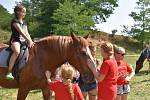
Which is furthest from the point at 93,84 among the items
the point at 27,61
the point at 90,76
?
the point at 27,61

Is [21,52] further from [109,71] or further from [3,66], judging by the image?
[109,71]

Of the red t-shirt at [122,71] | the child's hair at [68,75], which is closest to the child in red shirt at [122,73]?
the red t-shirt at [122,71]

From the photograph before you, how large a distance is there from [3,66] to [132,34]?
208 feet

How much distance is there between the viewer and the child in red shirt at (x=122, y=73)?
753 cm

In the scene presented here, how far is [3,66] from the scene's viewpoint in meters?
8.34

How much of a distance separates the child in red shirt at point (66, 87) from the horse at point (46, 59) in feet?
6.01

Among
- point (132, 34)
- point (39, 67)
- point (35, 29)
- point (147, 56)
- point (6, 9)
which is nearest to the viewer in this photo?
point (39, 67)

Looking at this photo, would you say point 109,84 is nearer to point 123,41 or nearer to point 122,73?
point 122,73

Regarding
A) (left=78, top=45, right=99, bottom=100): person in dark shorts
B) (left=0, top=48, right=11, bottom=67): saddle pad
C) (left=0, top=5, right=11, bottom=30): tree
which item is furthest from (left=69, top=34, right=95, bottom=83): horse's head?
(left=0, top=5, right=11, bottom=30): tree

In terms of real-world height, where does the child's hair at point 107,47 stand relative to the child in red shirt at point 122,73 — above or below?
above

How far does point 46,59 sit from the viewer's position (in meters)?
8.07

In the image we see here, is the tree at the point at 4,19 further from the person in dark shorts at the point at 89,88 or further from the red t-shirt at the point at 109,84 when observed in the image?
the red t-shirt at the point at 109,84

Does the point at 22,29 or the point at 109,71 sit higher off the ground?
the point at 22,29

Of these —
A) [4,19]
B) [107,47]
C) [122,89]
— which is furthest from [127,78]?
[4,19]
